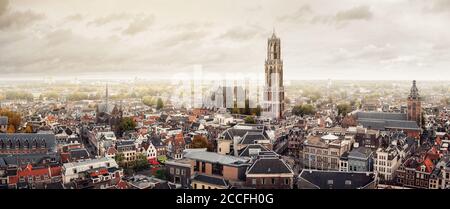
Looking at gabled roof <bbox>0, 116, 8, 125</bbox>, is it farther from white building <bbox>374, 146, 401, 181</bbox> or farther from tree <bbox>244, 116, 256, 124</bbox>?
white building <bbox>374, 146, 401, 181</bbox>

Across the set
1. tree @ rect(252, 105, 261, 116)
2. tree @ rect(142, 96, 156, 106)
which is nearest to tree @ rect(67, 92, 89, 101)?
tree @ rect(142, 96, 156, 106)

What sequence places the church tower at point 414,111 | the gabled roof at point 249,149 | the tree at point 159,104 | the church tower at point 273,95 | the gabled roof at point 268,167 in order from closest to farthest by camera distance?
the gabled roof at point 268,167 → the gabled roof at point 249,149 → the tree at point 159,104 → the church tower at point 414,111 → the church tower at point 273,95

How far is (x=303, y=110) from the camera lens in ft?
34.6

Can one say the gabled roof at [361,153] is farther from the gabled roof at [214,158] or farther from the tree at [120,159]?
the tree at [120,159]

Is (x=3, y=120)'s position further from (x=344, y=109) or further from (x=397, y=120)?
(x=397, y=120)

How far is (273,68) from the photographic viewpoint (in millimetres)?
9258

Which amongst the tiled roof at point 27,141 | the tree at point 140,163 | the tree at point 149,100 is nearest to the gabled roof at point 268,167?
the tree at point 140,163

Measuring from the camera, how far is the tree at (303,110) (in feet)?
33.6

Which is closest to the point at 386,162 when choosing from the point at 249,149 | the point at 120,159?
the point at 249,149

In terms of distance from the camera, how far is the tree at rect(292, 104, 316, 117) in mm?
10234

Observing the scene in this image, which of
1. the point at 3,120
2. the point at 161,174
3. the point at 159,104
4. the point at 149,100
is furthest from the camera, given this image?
the point at 159,104

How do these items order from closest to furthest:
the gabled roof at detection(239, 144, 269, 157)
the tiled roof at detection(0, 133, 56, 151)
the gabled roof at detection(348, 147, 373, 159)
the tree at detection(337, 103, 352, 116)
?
the gabled roof at detection(348, 147, 373, 159), the gabled roof at detection(239, 144, 269, 157), the tiled roof at detection(0, 133, 56, 151), the tree at detection(337, 103, 352, 116)

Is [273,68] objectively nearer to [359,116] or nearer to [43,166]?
[359,116]

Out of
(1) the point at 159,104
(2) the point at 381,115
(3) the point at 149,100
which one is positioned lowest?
(2) the point at 381,115
